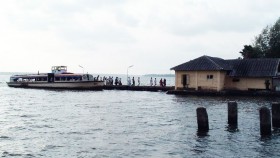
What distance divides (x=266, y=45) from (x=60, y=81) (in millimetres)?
43020

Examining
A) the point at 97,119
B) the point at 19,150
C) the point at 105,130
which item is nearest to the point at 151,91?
the point at 97,119

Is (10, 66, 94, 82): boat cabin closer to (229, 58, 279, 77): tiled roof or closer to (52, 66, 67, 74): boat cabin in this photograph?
(52, 66, 67, 74): boat cabin

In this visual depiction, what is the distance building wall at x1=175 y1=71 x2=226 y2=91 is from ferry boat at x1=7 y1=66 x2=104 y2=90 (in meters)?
23.8

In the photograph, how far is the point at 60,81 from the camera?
7150 centimetres

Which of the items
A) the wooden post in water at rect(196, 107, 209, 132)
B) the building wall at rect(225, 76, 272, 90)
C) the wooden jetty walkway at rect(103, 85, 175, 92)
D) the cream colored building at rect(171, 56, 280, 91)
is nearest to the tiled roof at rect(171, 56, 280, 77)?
the cream colored building at rect(171, 56, 280, 91)

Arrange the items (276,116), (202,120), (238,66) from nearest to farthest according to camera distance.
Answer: (202,120), (276,116), (238,66)

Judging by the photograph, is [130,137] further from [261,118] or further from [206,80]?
[206,80]

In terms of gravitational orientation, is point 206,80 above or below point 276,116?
above

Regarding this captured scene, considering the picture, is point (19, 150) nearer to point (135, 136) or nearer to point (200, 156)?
point (135, 136)

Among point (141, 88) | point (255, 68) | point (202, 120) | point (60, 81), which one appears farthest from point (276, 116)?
point (60, 81)

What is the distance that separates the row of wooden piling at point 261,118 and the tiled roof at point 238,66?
2395 cm

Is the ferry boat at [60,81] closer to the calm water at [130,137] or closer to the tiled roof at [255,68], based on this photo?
the tiled roof at [255,68]

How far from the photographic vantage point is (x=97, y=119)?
26859 mm

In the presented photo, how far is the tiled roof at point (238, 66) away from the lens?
151ft
